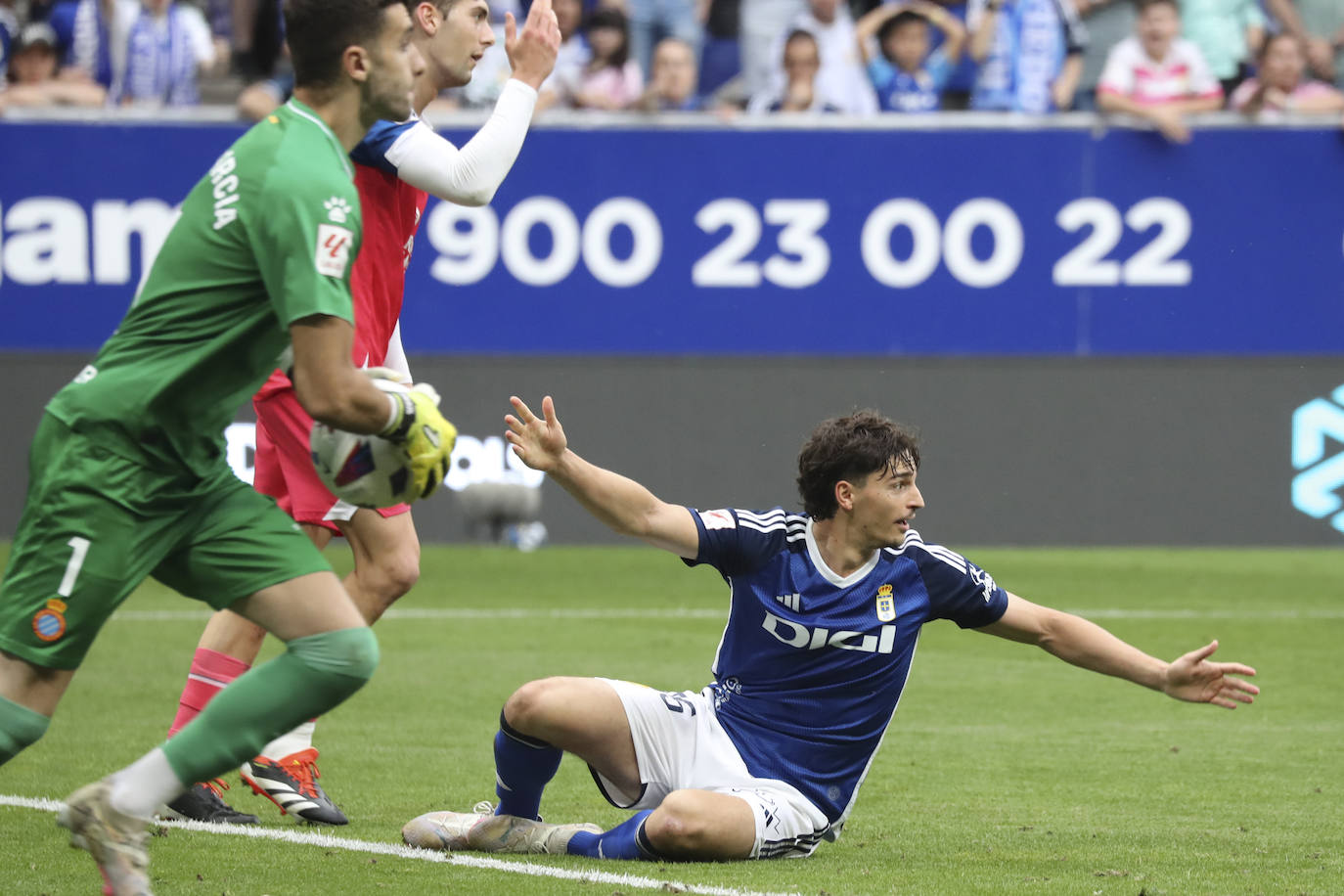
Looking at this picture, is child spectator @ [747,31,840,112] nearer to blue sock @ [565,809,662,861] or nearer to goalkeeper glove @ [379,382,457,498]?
blue sock @ [565,809,662,861]

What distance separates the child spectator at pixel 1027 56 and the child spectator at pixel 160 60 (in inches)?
243

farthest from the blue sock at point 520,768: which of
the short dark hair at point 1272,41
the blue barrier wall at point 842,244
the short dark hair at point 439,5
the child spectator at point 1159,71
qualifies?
the short dark hair at point 1272,41

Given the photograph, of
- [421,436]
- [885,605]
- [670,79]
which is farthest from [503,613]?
[421,436]

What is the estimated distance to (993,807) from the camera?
20.1 ft

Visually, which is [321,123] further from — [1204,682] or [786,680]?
[1204,682]

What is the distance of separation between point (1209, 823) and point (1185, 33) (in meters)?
10.8

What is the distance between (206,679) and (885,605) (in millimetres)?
2061

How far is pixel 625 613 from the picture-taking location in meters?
11.0

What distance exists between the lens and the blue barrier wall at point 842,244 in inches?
559

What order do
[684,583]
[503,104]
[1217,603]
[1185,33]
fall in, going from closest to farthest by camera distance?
[503,104] → [1217,603] → [684,583] → [1185,33]

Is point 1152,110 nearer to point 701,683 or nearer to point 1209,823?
point 701,683

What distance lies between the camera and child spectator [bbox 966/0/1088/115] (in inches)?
586

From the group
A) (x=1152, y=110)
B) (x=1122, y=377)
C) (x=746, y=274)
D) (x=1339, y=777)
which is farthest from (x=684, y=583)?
(x=1339, y=777)

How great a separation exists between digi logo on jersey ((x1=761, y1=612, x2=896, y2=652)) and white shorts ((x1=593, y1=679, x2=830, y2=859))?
319 mm
